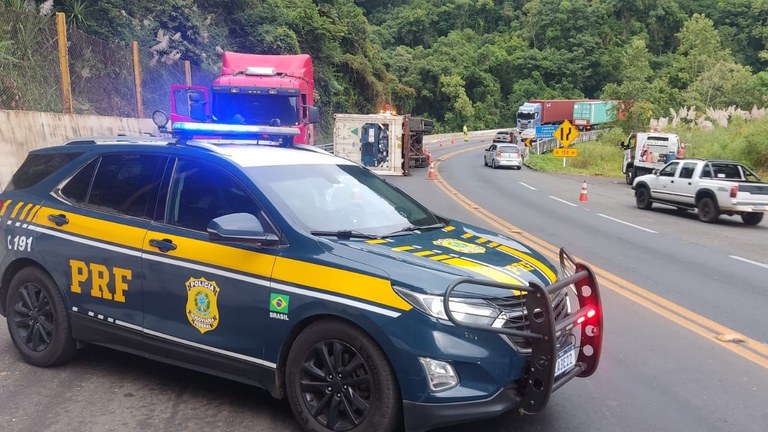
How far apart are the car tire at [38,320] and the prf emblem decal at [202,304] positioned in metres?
1.32

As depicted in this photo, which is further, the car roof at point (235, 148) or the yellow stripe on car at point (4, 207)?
the yellow stripe on car at point (4, 207)

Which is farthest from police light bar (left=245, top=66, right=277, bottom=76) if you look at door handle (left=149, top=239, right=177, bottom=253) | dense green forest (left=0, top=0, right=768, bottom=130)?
door handle (left=149, top=239, right=177, bottom=253)

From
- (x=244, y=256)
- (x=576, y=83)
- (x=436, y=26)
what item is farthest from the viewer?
(x=436, y=26)

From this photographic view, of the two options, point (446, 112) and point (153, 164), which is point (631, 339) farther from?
point (446, 112)

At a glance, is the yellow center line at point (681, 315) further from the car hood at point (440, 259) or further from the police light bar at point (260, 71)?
the police light bar at point (260, 71)

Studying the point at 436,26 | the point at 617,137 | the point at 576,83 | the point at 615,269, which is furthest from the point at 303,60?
the point at 436,26

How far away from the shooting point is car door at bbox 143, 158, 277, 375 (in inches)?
157

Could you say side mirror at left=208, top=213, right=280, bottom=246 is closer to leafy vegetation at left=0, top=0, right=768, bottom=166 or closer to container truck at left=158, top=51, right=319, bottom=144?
leafy vegetation at left=0, top=0, right=768, bottom=166

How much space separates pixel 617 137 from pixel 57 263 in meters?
42.5

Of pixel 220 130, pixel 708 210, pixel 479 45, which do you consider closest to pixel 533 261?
pixel 220 130

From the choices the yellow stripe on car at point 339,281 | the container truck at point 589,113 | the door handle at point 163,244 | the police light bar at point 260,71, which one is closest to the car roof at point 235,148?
the door handle at point 163,244

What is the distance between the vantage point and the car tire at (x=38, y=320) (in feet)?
16.2

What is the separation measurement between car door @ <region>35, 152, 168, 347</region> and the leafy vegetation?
923 centimetres

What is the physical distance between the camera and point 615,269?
9555 mm
